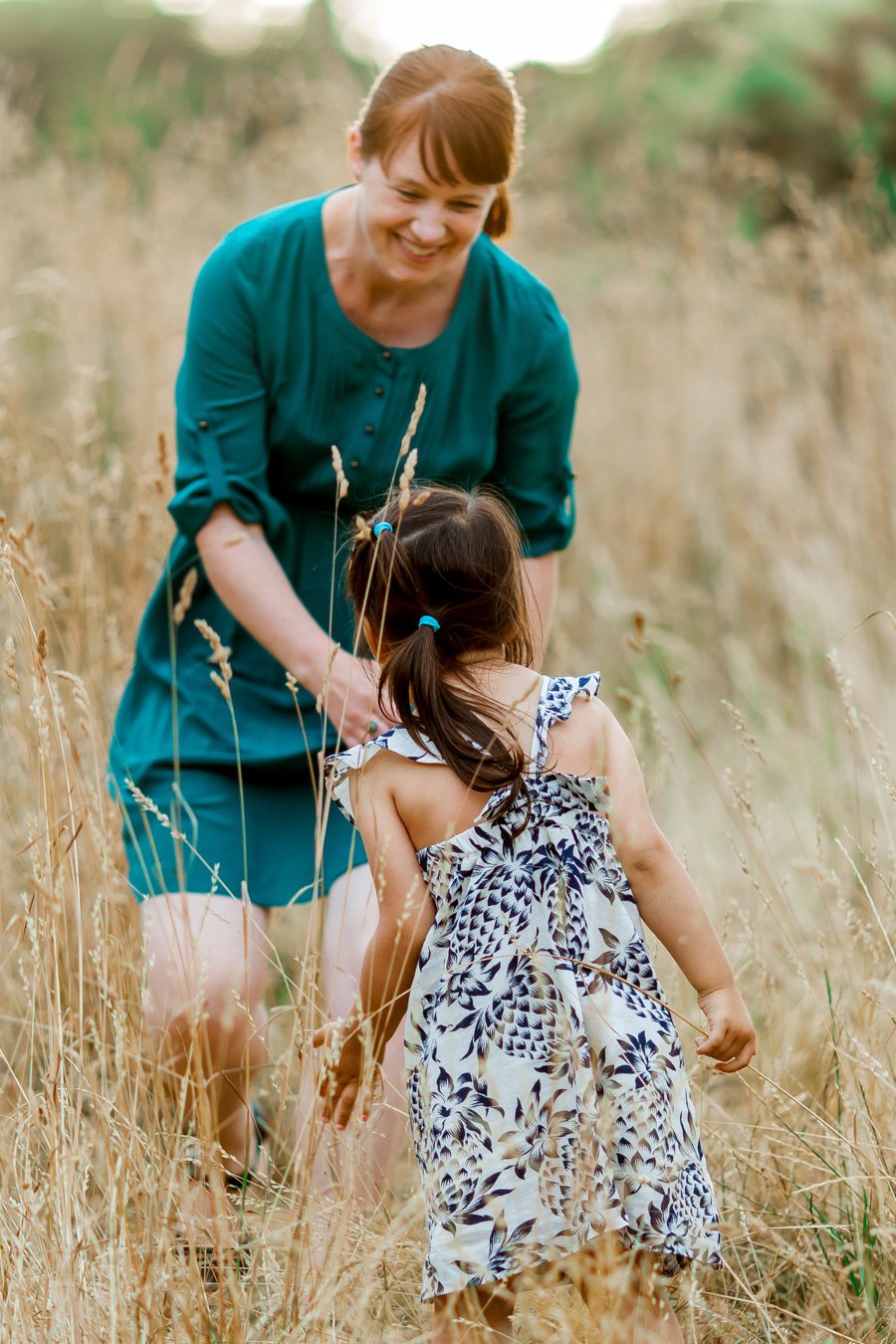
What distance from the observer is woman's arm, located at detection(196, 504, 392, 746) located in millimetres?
1965

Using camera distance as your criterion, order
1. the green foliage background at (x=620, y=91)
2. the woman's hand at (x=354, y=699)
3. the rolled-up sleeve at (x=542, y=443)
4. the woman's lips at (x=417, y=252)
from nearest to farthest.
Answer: the woman's hand at (x=354, y=699), the woman's lips at (x=417, y=252), the rolled-up sleeve at (x=542, y=443), the green foliage background at (x=620, y=91)

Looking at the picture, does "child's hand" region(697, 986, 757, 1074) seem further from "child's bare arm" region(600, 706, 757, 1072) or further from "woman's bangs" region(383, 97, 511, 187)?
"woman's bangs" region(383, 97, 511, 187)

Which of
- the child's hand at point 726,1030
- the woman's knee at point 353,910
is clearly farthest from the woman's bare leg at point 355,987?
the child's hand at point 726,1030

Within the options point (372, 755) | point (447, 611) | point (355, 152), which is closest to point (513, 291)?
point (355, 152)

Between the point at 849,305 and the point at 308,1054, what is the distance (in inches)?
152

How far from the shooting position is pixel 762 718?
4039 millimetres

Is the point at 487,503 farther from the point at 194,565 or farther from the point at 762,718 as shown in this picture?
the point at 762,718

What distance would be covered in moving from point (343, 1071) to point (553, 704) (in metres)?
0.50

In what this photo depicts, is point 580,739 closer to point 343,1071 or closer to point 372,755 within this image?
point 372,755

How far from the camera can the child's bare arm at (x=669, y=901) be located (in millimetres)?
1549

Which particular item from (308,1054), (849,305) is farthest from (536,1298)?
(849,305)

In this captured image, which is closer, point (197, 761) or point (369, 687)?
point (369, 687)

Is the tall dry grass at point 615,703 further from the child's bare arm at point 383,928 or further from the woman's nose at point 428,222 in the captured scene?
the woman's nose at point 428,222

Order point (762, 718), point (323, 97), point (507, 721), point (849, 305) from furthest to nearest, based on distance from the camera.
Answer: point (323, 97) → point (849, 305) → point (762, 718) → point (507, 721)
